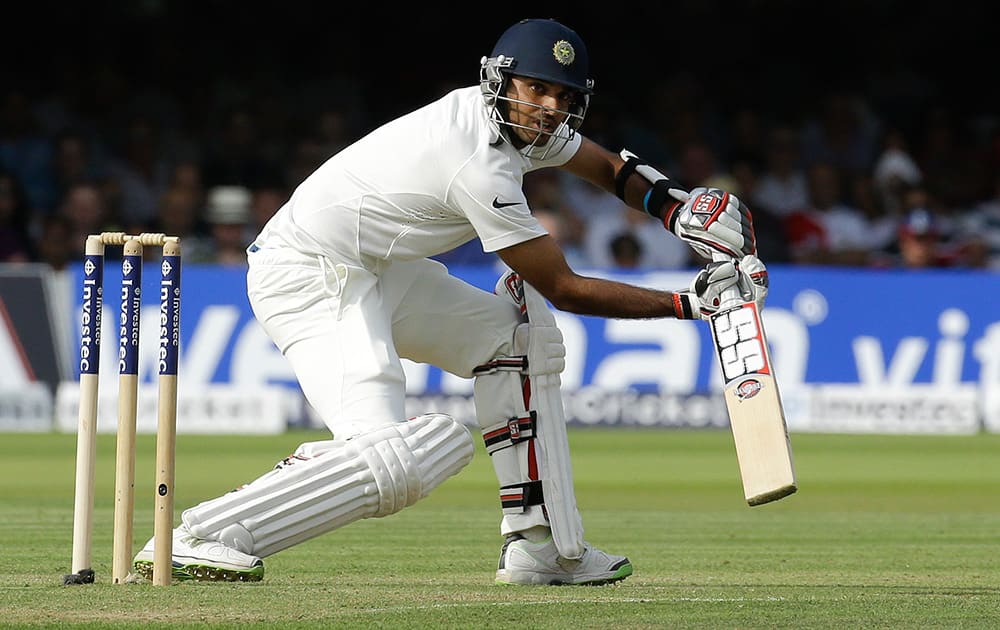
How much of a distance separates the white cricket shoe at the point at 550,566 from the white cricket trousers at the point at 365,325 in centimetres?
49

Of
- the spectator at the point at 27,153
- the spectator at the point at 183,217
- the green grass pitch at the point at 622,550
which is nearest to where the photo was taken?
the green grass pitch at the point at 622,550

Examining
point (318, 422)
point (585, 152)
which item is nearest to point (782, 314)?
point (318, 422)

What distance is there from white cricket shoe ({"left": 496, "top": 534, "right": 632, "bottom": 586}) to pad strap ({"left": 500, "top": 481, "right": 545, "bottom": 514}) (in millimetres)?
76

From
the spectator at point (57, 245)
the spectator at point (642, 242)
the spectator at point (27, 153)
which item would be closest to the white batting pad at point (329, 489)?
the spectator at point (57, 245)

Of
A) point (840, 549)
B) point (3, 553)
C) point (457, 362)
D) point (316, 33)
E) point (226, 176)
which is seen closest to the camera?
point (457, 362)

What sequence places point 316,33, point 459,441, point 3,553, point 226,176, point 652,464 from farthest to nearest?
point 316,33
point 226,176
point 652,464
point 3,553
point 459,441

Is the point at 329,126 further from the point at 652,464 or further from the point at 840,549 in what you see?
the point at 840,549

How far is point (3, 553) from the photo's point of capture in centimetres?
493

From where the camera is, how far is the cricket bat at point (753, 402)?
13.3ft

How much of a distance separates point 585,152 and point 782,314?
5.98 m

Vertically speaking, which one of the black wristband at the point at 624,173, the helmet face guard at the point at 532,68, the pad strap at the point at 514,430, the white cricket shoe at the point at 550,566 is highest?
the helmet face guard at the point at 532,68

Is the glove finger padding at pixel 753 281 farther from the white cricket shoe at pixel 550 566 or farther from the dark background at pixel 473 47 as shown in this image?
the dark background at pixel 473 47

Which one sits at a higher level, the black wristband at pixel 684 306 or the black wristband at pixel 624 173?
the black wristband at pixel 624 173

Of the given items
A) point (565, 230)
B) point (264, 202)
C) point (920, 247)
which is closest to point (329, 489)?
point (565, 230)
